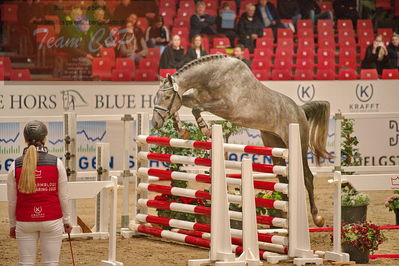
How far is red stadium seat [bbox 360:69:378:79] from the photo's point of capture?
1612cm

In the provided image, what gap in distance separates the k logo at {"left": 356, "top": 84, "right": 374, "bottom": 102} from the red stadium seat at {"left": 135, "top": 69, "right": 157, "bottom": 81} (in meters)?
3.61

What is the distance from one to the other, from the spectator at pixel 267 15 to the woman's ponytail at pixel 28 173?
38.2 feet

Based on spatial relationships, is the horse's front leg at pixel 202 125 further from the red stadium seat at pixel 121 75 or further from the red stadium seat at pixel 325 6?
the red stadium seat at pixel 325 6

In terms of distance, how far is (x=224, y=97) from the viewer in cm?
880

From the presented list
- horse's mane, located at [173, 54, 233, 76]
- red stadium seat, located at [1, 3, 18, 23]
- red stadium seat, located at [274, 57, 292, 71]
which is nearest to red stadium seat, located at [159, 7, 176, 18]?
red stadium seat, located at [274, 57, 292, 71]

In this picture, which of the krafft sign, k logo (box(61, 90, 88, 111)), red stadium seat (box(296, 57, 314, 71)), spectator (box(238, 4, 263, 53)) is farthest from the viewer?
spectator (box(238, 4, 263, 53))

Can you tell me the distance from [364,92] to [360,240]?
855cm

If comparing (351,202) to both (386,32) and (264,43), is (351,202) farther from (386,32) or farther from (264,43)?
(386,32)

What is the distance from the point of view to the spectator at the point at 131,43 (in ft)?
50.4

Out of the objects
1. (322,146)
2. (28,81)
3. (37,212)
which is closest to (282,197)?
(322,146)

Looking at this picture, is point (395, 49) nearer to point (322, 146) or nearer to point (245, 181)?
point (322, 146)

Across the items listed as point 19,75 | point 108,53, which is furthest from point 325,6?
point 19,75

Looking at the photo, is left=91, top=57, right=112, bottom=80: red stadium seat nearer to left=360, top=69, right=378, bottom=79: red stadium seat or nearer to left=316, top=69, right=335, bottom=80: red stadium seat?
left=316, top=69, right=335, bottom=80: red stadium seat

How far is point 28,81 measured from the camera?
46.3 feet
